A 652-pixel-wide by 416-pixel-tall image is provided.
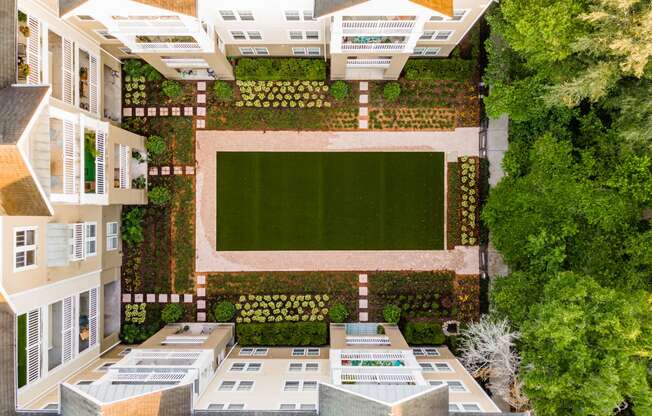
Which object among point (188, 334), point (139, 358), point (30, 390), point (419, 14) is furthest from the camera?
point (188, 334)

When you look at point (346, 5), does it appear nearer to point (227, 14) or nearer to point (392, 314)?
point (227, 14)

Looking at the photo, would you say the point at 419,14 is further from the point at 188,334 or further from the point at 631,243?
the point at 188,334

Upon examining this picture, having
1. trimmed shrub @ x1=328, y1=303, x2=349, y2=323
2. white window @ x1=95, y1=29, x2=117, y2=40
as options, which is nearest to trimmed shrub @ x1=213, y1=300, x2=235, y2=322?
trimmed shrub @ x1=328, y1=303, x2=349, y2=323

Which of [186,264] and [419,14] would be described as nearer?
[419,14]

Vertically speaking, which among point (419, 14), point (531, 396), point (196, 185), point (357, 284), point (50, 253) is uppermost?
point (419, 14)

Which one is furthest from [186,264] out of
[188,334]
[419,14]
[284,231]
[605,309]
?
[605,309]

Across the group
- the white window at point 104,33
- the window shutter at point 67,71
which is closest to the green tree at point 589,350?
the window shutter at point 67,71

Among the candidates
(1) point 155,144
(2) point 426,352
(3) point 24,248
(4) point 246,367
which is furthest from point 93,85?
(2) point 426,352
